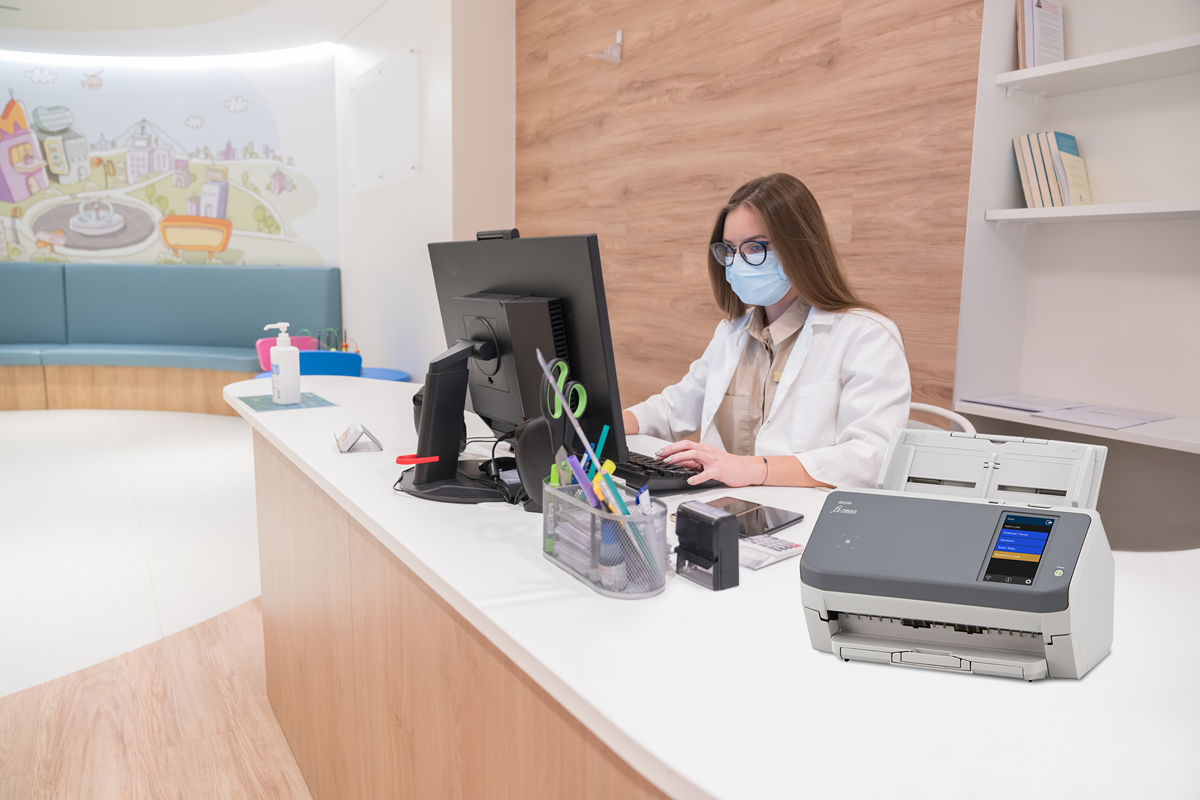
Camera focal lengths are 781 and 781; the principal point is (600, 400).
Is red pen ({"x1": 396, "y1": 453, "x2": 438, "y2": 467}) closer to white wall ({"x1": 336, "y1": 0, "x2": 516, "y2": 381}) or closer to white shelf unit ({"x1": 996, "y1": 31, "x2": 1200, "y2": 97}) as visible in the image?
white shelf unit ({"x1": 996, "y1": 31, "x2": 1200, "y2": 97})

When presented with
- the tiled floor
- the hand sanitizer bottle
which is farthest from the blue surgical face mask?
the tiled floor

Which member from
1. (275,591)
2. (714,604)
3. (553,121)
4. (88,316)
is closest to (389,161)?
(553,121)

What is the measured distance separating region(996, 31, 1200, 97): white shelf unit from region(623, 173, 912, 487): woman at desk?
952 mm

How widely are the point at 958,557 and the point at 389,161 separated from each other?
5107 mm

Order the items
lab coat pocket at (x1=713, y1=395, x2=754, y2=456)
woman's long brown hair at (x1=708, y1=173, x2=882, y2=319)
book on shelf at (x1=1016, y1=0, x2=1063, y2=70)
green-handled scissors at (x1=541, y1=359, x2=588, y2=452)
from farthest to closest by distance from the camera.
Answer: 1. book on shelf at (x1=1016, y1=0, x2=1063, y2=70)
2. lab coat pocket at (x1=713, y1=395, x2=754, y2=456)
3. woman's long brown hair at (x1=708, y1=173, x2=882, y2=319)
4. green-handled scissors at (x1=541, y1=359, x2=588, y2=452)

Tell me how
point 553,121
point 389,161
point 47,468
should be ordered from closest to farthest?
point 553,121 < point 47,468 < point 389,161

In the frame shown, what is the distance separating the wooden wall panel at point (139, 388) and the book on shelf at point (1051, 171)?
5.55m

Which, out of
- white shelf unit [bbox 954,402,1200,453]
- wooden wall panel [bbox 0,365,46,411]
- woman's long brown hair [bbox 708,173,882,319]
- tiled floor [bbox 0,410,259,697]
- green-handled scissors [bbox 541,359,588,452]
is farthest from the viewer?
wooden wall panel [bbox 0,365,46,411]

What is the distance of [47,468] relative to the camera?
4.55m

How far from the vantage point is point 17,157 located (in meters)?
6.22

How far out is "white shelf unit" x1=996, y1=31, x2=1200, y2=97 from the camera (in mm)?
1981

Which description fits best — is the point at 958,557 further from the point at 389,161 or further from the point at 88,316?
the point at 88,316

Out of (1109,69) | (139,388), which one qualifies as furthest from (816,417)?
(139,388)

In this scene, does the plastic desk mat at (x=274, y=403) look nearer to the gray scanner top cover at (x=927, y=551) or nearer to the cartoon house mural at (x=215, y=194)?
the gray scanner top cover at (x=927, y=551)
